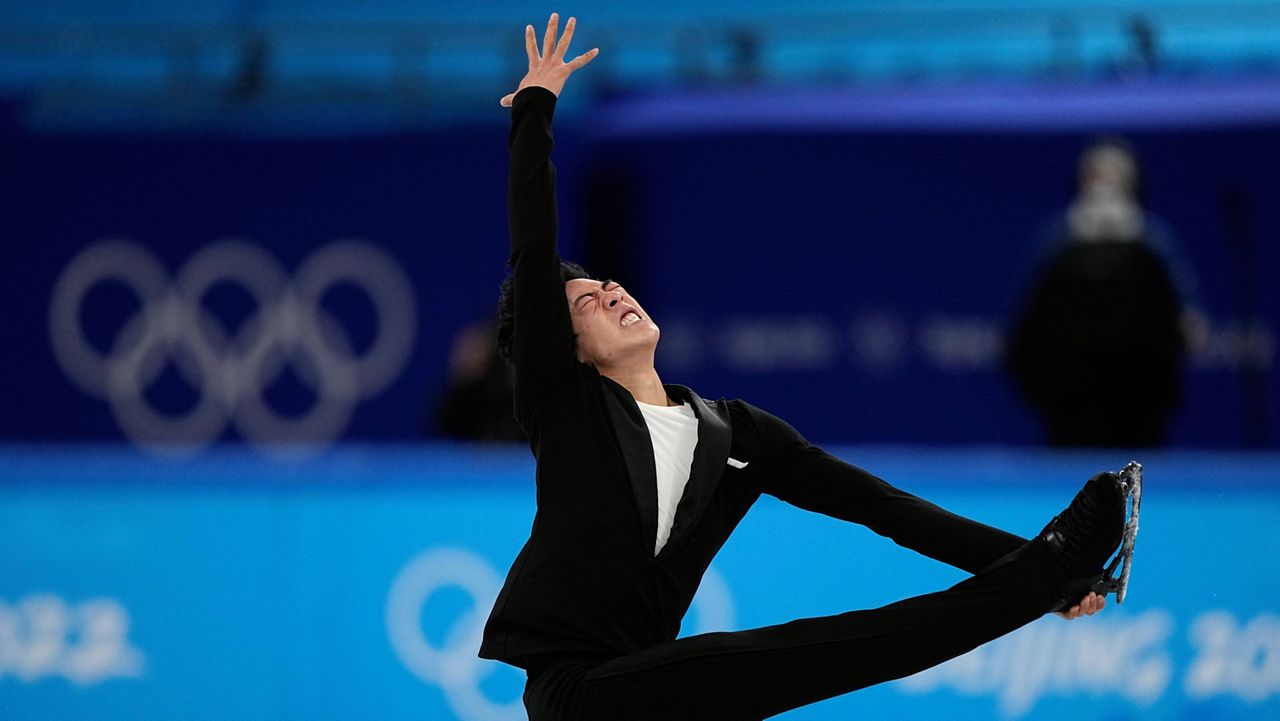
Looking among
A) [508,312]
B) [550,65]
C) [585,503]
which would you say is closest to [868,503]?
[585,503]

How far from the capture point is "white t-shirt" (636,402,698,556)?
12.4ft

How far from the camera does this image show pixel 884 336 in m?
8.54

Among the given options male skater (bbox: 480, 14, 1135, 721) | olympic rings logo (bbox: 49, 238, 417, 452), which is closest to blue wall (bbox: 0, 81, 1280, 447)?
olympic rings logo (bbox: 49, 238, 417, 452)

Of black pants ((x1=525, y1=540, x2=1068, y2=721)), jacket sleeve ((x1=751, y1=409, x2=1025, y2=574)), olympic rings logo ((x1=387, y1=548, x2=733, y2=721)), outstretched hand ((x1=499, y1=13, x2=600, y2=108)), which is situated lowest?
black pants ((x1=525, y1=540, x2=1068, y2=721))

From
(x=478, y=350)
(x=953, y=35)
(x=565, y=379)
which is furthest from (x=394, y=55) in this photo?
(x=565, y=379)

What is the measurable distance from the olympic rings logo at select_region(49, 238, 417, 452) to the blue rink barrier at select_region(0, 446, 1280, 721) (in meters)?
3.28

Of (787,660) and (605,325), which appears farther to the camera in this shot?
(605,325)

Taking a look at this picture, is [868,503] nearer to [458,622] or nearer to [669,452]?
[669,452]

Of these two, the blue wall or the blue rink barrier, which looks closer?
the blue rink barrier

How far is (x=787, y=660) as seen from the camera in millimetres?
3598

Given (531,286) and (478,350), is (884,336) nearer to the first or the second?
(478,350)

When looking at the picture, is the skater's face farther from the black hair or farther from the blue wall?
the blue wall

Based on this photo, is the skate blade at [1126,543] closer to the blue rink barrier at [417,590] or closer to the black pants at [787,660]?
the black pants at [787,660]

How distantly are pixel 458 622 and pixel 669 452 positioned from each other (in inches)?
70.6
